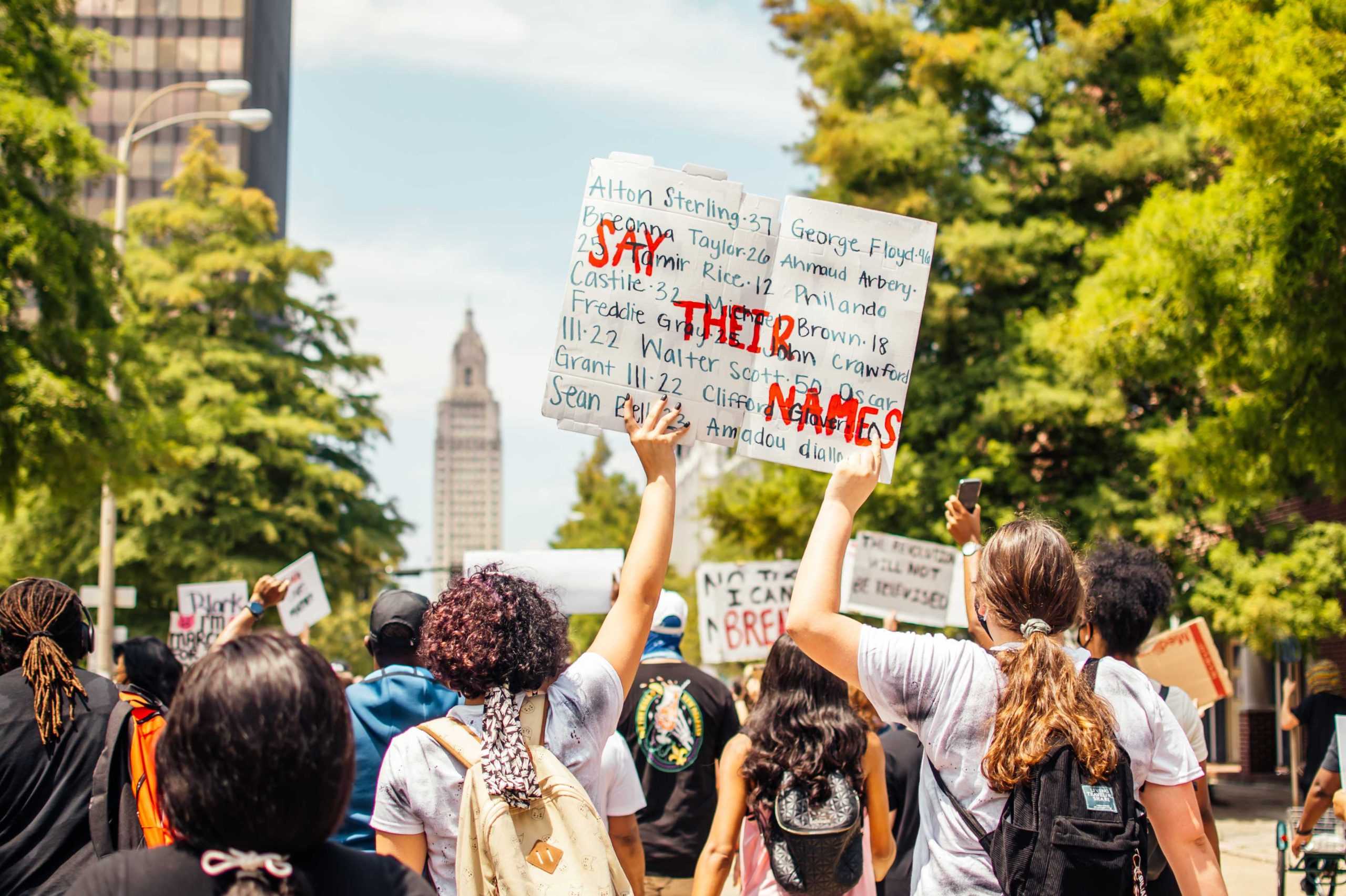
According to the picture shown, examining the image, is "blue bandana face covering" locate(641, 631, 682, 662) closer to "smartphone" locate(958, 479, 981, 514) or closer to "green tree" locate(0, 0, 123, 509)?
"smartphone" locate(958, 479, 981, 514)

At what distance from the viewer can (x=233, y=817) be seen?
6.31 ft

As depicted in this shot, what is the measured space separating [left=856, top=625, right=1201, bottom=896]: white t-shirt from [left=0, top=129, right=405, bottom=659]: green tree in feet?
79.8

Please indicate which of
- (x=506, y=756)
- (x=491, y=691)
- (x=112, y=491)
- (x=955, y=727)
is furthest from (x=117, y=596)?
(x=955, y=727)

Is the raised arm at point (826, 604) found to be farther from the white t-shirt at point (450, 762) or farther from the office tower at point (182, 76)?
the office tower at point (182, 76)

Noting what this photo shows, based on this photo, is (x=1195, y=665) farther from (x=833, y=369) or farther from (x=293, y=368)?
(x=293, y=368)

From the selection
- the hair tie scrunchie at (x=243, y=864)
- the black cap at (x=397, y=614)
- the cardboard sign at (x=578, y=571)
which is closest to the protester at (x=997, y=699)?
the hair tie scrunchie at (x=243, y=864)

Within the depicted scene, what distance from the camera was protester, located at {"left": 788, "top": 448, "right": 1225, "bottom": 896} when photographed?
289 cm

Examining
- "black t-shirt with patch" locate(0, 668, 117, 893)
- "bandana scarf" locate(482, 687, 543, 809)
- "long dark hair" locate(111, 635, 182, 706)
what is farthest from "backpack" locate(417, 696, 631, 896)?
"long dark hair" locate(111, 635, 182, 706)

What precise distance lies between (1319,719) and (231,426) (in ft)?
80.1

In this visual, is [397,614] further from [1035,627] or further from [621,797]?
[1035,627]

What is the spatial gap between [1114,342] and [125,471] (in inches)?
462

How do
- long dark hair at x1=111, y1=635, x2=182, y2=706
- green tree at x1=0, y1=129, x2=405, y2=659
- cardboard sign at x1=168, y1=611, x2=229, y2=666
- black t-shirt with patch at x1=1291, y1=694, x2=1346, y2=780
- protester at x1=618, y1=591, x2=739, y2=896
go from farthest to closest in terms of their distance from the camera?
green tree at x1=0, y1=129, x2=405, y2=659
cardboard sign at x1=168, y1=611, x2=229, y2=666
black t-shirt with patch at x1=1291, y1=694, x2=1346, y2=780
protester at x1=618, y1=591, x2=739, y2=896
long dark hair at x1=111, y1=635, x2=182, y2=706

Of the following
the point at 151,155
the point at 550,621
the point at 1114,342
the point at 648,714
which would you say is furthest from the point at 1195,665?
the point at 151,155

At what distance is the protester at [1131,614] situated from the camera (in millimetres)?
4234
